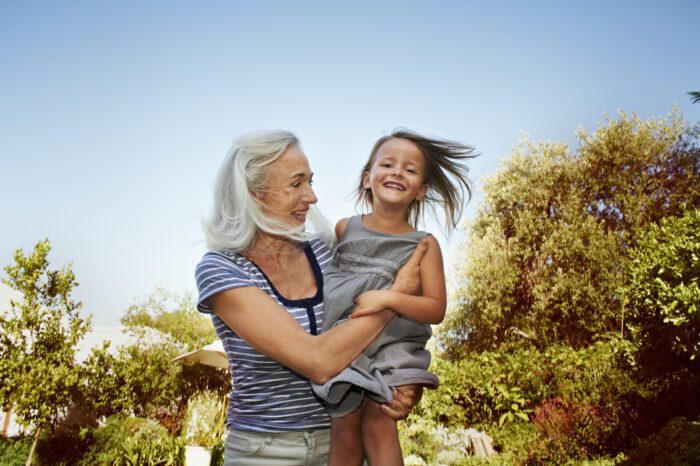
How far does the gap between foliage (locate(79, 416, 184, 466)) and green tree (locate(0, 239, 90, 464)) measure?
1692 mm

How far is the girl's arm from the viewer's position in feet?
7.61

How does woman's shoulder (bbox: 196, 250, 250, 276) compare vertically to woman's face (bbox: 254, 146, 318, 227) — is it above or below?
below

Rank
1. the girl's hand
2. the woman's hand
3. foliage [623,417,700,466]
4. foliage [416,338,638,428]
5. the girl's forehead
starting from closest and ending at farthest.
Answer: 1. the girl's hand
2. the woman's hand
3. the girl's forehead
4. foliage [623,417,700,466]
5. foliage [416,338,638,428]

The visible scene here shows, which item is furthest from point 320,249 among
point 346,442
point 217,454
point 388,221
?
point 217,454

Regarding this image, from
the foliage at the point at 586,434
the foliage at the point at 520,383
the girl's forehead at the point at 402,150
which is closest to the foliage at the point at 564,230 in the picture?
the foliage at the point at 520,383

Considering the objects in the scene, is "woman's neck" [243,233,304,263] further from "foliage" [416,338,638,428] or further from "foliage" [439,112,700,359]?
"foliage" [439,112,700,359]

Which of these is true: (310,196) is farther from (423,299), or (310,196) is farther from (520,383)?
(520,383)

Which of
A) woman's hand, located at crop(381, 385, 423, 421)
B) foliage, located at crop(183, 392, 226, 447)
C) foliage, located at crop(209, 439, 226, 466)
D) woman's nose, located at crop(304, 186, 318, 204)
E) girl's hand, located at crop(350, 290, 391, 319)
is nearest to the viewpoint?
girl's hand, located at crop(350, 290, 391, 319)

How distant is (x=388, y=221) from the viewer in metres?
3.02

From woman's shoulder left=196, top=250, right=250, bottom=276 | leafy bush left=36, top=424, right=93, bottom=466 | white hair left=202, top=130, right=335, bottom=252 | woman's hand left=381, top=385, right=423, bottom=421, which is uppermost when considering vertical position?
white hair left=202, top=130, right=335, bottom=252

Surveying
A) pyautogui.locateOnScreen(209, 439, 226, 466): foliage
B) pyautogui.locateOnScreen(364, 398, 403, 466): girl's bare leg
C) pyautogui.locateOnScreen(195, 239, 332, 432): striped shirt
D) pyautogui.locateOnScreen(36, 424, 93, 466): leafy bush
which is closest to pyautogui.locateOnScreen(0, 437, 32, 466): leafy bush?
pyautogui.locateOnScreen(36, 424, 93, 466): leafy bush

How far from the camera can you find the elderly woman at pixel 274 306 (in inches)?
84.6

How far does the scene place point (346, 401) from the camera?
7.63 feet

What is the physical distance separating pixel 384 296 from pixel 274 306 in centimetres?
49
